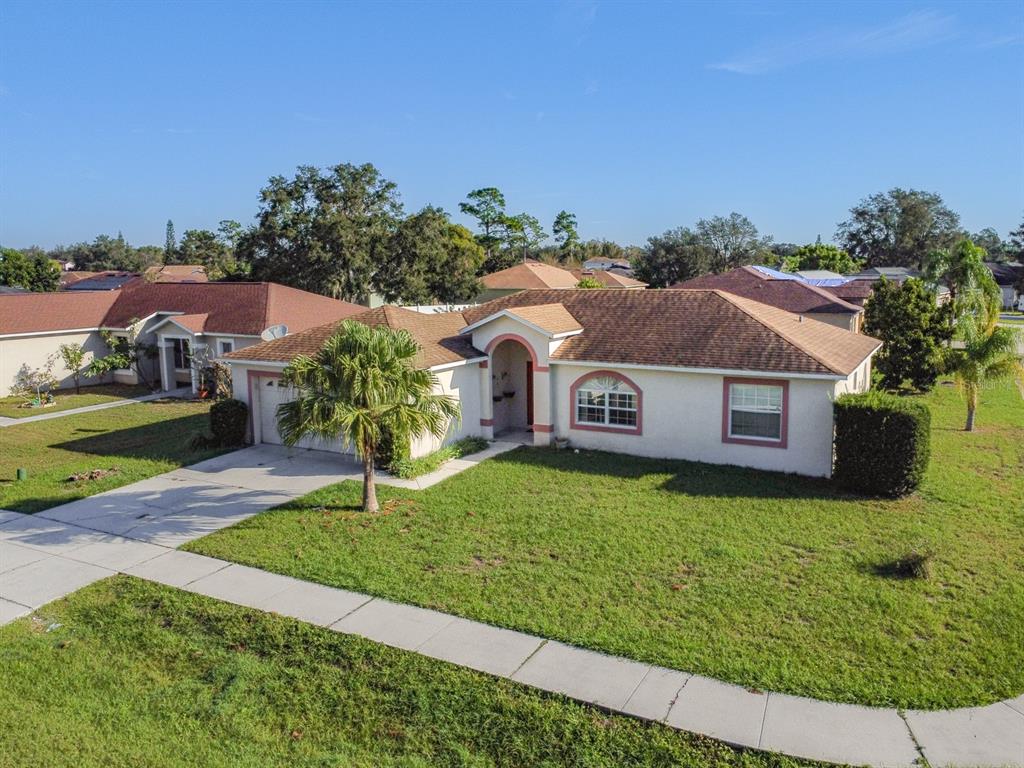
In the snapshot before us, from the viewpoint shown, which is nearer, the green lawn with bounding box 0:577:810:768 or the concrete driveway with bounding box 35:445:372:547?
the green lawn with bounding box 0:577:810:768

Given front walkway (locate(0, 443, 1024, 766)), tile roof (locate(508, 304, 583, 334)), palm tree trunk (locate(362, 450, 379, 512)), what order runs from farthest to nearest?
tile roof (locate(508, 304, 583, 334))
palm tree trunk (locate(362, 450, 379, 512))
front walkway (locate(0, 443, 1024, 766))

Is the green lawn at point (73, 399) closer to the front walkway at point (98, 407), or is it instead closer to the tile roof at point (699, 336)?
the front walkway at point (98, 407)

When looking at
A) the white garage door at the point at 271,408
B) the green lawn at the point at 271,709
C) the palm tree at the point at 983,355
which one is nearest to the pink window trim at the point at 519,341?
the white garage door at the point at 271,408

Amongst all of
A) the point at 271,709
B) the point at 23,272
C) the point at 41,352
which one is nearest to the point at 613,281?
the point at 41,352

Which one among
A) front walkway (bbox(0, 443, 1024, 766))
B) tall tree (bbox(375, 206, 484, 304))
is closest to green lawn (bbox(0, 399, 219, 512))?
front walkway (bbox(0, 443, 1024, 766))

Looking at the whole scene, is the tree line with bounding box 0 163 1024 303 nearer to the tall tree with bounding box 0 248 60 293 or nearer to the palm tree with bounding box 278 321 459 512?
the tall tree with bounding box 0 248 60 293

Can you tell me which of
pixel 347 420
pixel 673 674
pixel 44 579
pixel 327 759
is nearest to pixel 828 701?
pixel 673 674
